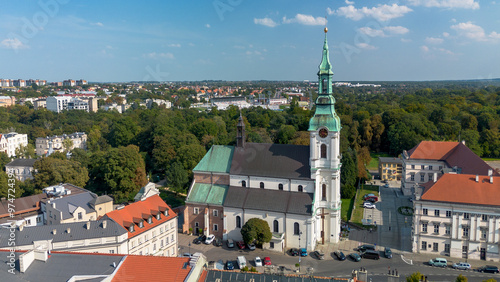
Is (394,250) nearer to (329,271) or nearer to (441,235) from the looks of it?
A: (441,235)

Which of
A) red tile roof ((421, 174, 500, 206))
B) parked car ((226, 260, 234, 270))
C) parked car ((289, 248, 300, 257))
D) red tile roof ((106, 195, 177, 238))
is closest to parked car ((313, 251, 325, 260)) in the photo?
parked car ((289, 248, 300, 257))

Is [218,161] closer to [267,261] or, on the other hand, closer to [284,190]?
[284,190]

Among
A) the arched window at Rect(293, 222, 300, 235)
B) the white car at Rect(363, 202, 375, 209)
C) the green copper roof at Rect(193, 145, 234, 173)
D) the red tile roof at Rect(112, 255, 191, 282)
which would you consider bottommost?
the white car at Rect(363, 202, 375, 209)

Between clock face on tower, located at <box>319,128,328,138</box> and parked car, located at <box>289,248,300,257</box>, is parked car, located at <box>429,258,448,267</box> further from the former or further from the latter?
clock face on tower, located at <box>319,128,328,138</box>

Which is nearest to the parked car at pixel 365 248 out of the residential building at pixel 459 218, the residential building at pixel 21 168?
the residential building at pixel 459 218

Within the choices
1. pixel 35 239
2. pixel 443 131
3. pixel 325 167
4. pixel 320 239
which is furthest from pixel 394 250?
pixel 443 131
